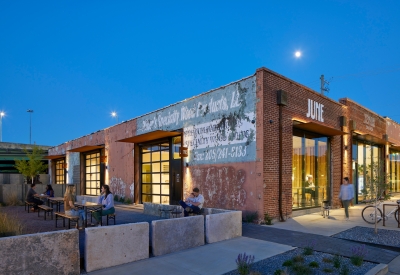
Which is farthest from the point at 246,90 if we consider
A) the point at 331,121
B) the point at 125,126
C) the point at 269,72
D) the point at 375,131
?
the point at 375,131

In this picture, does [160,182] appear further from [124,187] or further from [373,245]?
[373,245]

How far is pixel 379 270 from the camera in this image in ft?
18.0

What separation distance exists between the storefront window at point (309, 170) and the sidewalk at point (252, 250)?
7.30 feet

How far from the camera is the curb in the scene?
5.38 meters

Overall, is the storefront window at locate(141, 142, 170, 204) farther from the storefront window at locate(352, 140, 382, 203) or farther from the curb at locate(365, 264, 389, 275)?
the curb at locate(365, 264, 389, 275)

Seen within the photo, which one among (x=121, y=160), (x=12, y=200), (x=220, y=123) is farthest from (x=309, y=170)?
(x=12, y=200)

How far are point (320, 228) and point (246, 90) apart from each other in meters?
5.37

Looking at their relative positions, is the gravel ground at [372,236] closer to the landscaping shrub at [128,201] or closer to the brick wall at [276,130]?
the brick wall at [276,130]

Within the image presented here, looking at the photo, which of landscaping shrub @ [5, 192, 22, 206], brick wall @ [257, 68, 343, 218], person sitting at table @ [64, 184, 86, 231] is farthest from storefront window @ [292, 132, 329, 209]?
landscaping shrub @ [5, 192, 22, 206]

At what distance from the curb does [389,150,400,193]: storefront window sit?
72.2ft

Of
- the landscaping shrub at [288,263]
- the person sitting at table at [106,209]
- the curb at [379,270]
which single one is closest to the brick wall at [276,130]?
the landscaping shrub at [288,263]

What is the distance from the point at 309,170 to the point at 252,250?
7.64 m

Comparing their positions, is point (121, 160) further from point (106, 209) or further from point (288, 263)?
point (288, 263)

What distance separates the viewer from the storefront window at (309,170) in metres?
12.6
